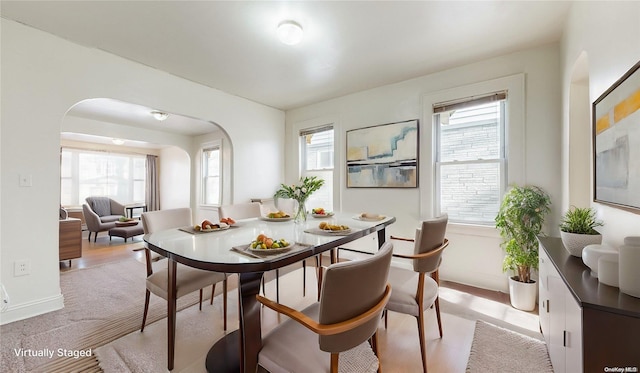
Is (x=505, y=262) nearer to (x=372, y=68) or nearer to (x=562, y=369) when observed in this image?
(x=562, y=369)

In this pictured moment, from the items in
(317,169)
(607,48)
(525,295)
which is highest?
(607,48)

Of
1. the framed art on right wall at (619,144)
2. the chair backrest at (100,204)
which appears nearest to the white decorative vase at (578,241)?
the framed art on right wall at (619,144)

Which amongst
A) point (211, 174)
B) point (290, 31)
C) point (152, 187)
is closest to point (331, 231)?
point (290, 31)

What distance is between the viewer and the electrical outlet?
220 cm

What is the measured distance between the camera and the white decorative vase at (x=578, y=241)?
140cm

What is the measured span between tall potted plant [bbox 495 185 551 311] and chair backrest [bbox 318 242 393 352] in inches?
87.5

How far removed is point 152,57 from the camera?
2.82 metres

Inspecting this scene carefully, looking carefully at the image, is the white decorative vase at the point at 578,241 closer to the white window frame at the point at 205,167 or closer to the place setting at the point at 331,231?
the place setting at the point at 331,231

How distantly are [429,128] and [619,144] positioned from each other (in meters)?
2.09

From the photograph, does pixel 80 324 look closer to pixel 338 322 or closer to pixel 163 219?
pixel 163 219

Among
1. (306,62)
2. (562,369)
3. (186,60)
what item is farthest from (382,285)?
(186,60)

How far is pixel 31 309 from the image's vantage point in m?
2.24

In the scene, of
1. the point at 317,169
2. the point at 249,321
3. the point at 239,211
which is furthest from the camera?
the point at 317,169

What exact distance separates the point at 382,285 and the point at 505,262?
224cm
